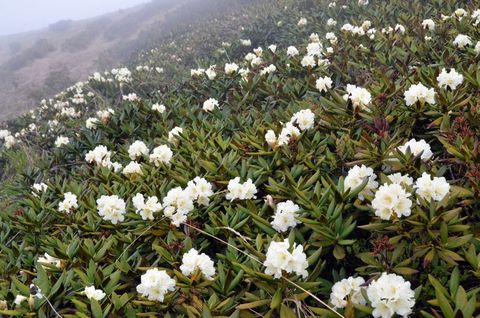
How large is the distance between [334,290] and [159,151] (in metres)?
1.99

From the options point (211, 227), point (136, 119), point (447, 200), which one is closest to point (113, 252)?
point (211, 227)

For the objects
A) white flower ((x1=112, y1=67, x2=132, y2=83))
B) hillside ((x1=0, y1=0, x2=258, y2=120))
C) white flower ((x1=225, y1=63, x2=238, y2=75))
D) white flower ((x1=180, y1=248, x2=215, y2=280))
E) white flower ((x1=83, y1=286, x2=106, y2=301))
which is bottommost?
hillside ((x1=0, y1=0, x2=258, y2=120))

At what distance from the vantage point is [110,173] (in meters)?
3.59

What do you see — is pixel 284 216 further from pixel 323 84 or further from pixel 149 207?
pixel 323 84

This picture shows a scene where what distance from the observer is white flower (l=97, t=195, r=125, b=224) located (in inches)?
111

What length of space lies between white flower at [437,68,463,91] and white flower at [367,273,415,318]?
1.79m

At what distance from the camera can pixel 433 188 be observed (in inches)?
79.8

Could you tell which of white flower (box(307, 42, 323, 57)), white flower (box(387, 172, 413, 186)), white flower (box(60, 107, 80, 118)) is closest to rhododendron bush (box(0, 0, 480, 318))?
white flower (box(387, 172, 413, 186))

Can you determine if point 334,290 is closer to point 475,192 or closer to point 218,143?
point 475,192

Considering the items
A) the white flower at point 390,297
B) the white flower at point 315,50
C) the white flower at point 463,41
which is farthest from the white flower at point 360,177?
the white flower at point 315,50

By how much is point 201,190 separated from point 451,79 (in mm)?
1932

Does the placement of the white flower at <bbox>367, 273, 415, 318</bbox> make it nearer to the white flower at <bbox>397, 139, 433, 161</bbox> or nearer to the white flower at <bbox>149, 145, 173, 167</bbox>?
the white flower at <bbox>397, 139, 433, 161</bbox>

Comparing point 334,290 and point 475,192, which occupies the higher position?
point 475,192

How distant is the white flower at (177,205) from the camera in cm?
262
